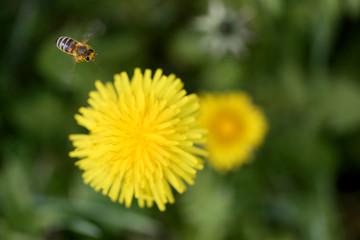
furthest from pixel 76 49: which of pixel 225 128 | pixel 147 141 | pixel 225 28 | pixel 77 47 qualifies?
pixel 225 128

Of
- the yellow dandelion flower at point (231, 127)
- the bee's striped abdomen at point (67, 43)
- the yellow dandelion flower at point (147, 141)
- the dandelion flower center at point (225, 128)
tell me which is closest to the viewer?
the yellow dandelion flower at point (147, 141)

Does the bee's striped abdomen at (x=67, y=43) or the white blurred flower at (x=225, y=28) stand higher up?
the white blurred flower at (x=225, y=28)

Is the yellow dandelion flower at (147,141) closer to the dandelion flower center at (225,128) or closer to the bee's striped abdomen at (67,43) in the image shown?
the bee's striped abdomen at (67,43)

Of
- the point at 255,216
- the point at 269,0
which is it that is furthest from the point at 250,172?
the point at 269,0

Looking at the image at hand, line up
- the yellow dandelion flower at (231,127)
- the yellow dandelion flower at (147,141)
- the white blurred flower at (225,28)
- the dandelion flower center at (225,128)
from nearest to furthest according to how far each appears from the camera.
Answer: the yellow dandelion flower at (147,141) < the white blurred flower at (225,28) < the yellow dandelion flower at (231,127) < the dandelion flower center at (225,128)

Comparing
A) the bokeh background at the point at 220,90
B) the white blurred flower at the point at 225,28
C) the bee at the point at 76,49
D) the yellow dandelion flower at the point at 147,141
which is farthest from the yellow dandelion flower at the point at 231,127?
the bee at the point at 76,49

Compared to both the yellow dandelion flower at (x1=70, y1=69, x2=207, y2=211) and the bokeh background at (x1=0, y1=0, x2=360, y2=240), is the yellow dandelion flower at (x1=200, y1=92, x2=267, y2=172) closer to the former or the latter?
the bokeh background at (x1=0, y1=0, x2=360, y2=240)

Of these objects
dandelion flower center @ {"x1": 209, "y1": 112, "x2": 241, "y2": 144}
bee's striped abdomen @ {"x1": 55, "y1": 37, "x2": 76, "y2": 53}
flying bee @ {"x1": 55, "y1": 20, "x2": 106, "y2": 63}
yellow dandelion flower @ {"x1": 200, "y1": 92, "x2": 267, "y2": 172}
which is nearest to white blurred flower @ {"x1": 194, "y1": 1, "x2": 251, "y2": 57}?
yellow dandelion flower @ {"x1": 200, "y1": 92, "x2": 267, "y2": 172}

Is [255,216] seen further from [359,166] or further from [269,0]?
[269,0]
